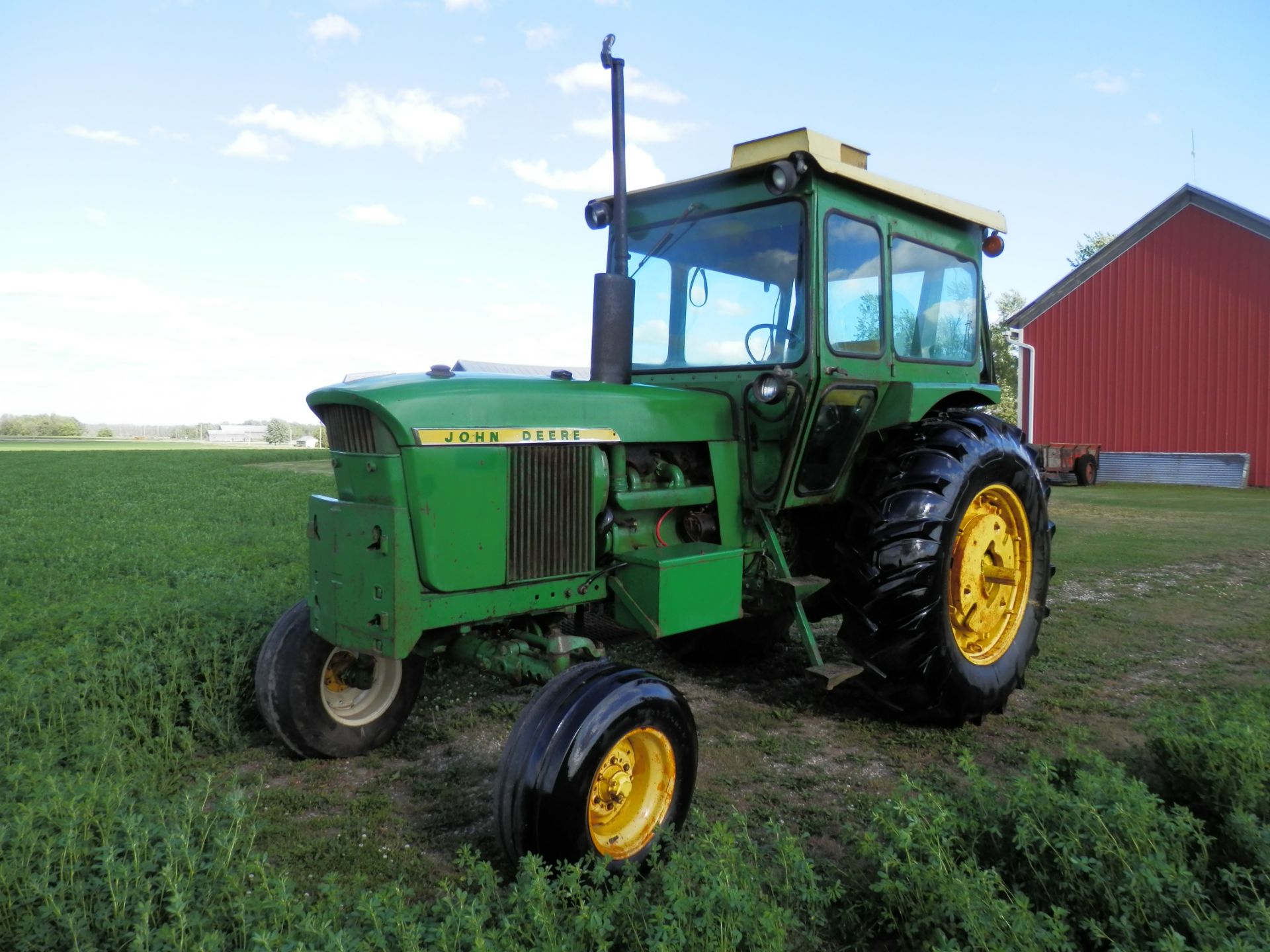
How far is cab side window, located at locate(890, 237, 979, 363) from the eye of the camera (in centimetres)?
436

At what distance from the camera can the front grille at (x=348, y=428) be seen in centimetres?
306

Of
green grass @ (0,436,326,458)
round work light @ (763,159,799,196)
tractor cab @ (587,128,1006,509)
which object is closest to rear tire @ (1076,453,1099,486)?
tractor cab @ (587,128,1006,509)

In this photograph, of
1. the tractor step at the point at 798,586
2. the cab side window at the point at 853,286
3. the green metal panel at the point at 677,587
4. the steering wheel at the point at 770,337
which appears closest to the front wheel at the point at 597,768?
the green metal panel at the point at 677,587

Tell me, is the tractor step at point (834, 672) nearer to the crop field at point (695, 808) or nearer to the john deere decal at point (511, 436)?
the crop field at point (695, 808)

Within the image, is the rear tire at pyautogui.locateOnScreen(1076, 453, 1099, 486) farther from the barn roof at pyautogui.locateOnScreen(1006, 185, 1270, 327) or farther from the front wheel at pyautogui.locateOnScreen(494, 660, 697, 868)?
the front wheel at pyautogui.locateOnScreen(494, 660, 697, 868)

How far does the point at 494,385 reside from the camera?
10.5 ft

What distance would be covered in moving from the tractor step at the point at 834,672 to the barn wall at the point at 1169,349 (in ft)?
55.2

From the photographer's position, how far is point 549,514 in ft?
11.0

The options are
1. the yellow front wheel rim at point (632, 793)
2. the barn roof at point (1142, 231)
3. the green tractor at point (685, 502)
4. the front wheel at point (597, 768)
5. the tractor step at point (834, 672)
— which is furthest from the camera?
the barn roof at point (1142, 231)

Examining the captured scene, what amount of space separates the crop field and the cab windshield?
5.45 feet

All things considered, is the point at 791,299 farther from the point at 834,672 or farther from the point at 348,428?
the point at 348,428

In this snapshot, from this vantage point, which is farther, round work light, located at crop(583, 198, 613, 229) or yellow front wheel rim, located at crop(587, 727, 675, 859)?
round work light, located at crop(583, 198, 613, 229)

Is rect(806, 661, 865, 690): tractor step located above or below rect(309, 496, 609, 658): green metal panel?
below

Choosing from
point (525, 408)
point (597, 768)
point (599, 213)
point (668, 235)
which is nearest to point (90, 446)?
point (599, 213)
